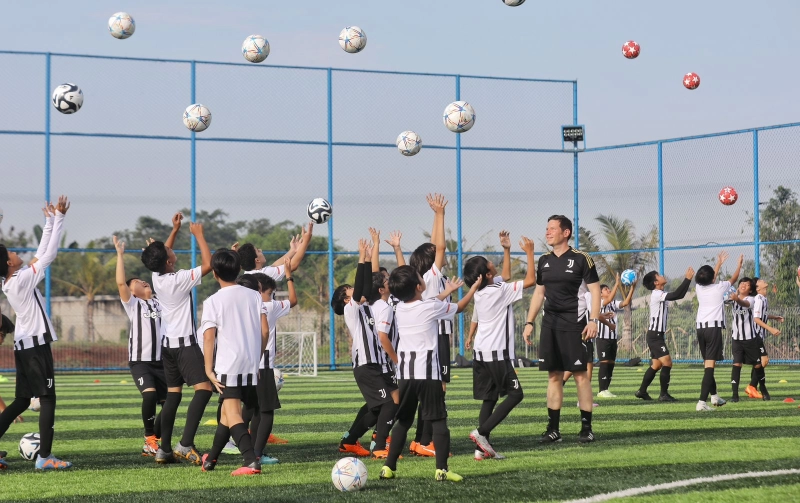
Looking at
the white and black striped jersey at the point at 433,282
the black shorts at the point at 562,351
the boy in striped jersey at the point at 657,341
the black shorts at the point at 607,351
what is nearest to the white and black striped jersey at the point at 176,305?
the white and black striped jersey at the point at 433,282

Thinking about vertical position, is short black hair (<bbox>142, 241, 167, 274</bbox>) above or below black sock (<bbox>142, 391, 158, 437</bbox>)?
above

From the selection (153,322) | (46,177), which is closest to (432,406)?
(153,322)

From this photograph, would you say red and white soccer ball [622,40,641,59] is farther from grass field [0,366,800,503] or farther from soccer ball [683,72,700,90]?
grass field [0,366,800,503]

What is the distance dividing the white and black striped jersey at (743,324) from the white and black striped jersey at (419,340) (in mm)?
8888

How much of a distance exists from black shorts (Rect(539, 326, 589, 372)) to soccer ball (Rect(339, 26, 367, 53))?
36.6 ft

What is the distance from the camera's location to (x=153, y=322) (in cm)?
960

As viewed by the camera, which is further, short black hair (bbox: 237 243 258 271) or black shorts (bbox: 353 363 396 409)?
short black hair (bbox: 237 243 258 271)

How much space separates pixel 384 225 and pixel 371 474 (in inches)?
847

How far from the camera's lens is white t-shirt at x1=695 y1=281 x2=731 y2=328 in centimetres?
1405

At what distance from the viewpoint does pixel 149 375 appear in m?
9.47

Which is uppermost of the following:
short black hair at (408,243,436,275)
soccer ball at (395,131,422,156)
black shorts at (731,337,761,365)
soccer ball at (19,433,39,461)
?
soccer ball at (395,131,422,156)

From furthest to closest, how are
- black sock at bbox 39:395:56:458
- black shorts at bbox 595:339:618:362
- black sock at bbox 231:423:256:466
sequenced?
black shorts at bbox 595:339:618:362, black sock at bbox 39:395:56:458, black sock at bbox 231:423:256:466

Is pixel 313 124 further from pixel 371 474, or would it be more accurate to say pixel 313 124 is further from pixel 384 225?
pixel 371 474

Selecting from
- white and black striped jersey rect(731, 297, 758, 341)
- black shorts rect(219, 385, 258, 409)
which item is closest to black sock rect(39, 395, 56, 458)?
black shorts rect(219, 385, 258, 409)
